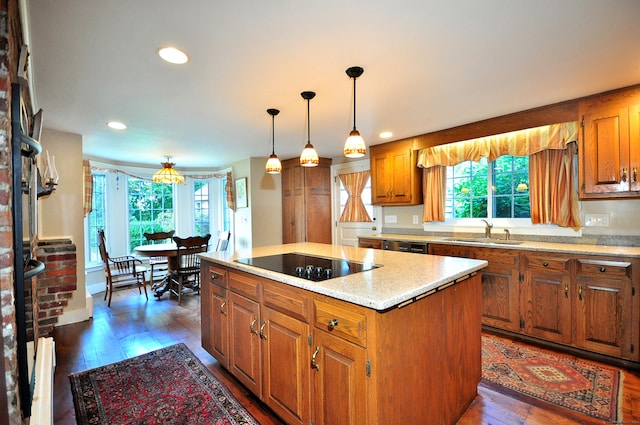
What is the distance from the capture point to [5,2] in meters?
0.94

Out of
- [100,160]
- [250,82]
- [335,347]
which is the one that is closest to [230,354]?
[335,347]

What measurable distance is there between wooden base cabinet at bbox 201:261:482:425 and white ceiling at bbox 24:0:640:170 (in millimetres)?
1374

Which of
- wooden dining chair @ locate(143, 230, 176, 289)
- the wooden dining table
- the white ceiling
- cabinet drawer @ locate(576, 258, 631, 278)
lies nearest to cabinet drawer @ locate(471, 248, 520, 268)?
cabinet drawer @ locate(576, 258, 631, 278)

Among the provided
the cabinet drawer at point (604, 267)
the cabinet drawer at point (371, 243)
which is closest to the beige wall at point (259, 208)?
the cabinet drawer at point (371, 243)

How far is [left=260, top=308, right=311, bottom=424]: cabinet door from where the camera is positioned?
5.14 feet

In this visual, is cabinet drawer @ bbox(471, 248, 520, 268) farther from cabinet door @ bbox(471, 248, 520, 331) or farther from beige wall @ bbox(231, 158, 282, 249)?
beige wall @ bbox(231, 158, 282, 249)

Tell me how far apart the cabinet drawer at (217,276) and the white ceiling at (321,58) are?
1.39 metres

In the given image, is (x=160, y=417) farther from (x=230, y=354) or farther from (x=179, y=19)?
(x=179, y=19)

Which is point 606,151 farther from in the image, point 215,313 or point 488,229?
point 215,313

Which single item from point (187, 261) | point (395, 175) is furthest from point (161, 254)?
point (395, 175)

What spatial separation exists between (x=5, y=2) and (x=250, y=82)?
1.42 m

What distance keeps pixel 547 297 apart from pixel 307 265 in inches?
86.0

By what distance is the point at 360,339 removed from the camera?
128 cm

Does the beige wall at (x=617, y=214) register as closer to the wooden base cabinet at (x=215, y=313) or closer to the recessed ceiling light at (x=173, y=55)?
the wooden base cabinet at (x=215, y=313)
